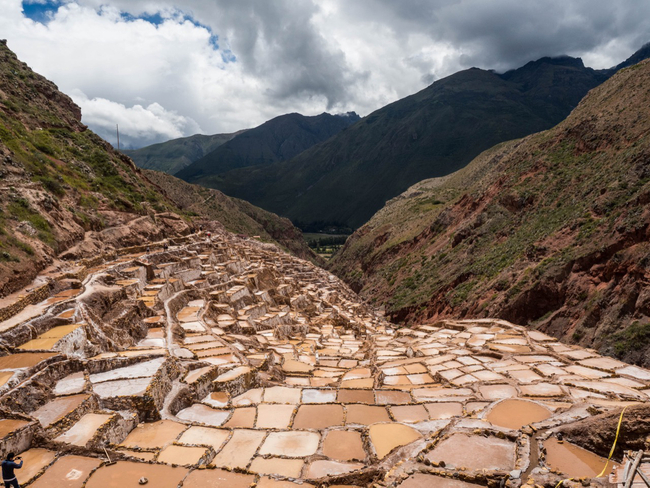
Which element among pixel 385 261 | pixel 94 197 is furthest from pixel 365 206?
pixel 94 197

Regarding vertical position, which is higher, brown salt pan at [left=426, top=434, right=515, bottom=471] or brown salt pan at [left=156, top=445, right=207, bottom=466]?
brown salt pan at [left=426, top=434, right=515, bottom=471]

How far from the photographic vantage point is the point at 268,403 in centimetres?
863

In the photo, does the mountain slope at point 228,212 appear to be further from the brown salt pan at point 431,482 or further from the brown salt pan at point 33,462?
the brown salt pan at point 431,482

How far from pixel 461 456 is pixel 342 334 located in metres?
19.0

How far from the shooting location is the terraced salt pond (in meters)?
5.61

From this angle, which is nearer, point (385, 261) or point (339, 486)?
point (339, 486)

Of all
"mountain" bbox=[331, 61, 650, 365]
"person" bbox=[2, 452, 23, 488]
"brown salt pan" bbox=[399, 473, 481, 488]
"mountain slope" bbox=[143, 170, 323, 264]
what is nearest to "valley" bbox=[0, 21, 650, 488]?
"brown salt pan" bbox=[399, 473, 481, 488]

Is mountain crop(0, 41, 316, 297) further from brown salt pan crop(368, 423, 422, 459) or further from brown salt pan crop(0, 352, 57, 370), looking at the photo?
brown salt pan crop(368, 423, 422, 459)

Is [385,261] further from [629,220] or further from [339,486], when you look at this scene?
[339,486]

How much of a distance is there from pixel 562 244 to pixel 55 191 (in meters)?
35.5

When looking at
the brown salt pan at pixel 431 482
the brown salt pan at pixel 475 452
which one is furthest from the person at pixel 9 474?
the brown salt pan at pixel 475 452

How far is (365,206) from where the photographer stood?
180750 millimetres

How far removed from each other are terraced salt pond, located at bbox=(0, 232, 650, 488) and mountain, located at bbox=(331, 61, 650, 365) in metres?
4.29

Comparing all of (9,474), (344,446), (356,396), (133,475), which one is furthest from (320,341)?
(9,474)
